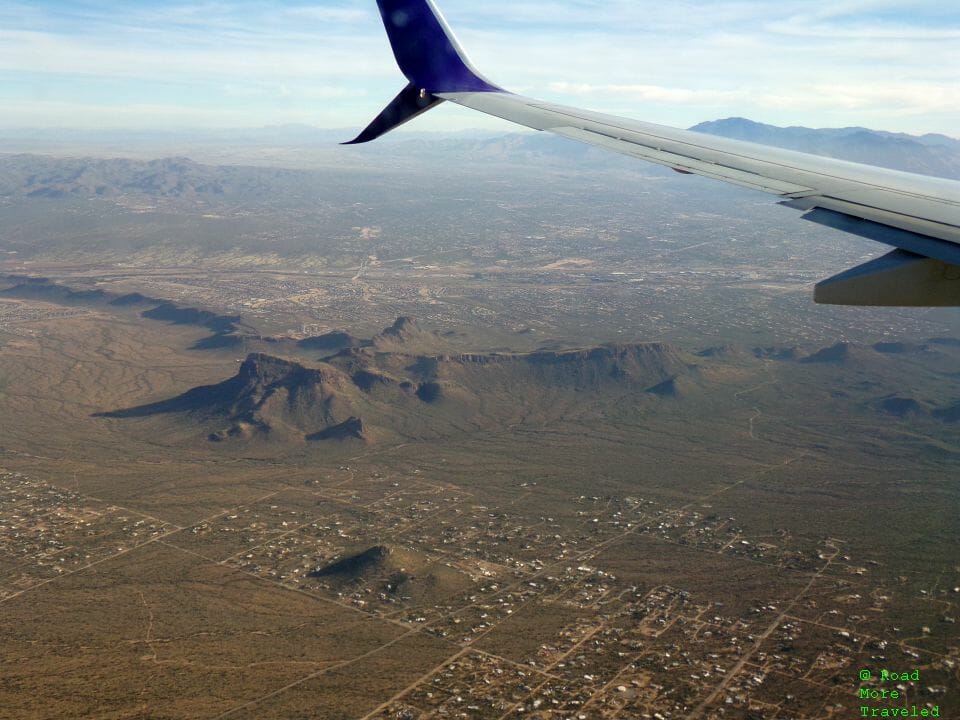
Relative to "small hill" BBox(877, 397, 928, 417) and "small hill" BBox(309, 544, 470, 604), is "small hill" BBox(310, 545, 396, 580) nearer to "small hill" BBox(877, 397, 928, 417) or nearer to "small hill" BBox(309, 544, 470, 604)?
"small hill" BBox(309, 544, 470, 604)

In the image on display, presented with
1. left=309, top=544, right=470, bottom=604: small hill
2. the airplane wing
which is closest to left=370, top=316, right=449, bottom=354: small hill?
left=309, top=544, right=470, bottom=604: small hill

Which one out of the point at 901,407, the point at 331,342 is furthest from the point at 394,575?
the point at 331,342

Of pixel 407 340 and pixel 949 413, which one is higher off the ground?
pixel 407 340

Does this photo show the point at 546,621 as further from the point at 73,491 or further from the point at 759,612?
the point at 73,491

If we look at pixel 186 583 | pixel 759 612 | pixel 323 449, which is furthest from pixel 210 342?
pixel 759 612

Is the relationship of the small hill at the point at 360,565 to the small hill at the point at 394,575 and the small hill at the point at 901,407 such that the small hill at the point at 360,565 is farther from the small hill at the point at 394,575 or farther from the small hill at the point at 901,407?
the small hill at the point at 901,407

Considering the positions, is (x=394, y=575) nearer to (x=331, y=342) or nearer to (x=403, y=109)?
(x=403, y=109)
